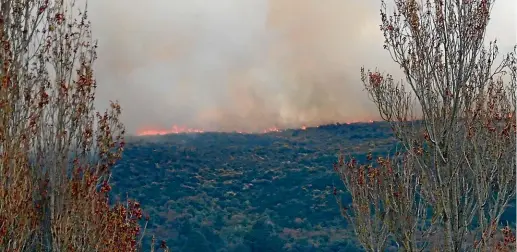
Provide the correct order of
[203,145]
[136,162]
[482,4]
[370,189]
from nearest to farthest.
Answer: [482,4]
[370,189]
[136,162]
[203,145]

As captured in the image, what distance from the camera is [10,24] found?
13.7m

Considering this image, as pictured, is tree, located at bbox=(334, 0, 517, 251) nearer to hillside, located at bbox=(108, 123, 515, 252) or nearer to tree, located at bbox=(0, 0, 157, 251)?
tree, located at bbox=(0, 0, 157, 251)

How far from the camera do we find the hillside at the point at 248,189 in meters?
122

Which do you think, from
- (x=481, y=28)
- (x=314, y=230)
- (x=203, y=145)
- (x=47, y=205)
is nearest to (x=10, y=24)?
(x=47, y=205)

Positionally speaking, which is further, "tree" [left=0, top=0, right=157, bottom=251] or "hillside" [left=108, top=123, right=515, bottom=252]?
"hillside" [left=108, top=123, right=515, bottom=252]

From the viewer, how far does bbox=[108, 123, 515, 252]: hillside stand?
121812mm

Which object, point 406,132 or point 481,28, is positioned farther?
point 406,132

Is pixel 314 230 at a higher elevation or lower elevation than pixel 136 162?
lower

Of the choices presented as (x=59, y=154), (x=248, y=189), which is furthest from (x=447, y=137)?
(x=248, y=189)

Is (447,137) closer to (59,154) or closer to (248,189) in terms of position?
(59,154)

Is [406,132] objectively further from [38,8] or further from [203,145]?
[203,145]

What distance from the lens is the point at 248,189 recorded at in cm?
14025

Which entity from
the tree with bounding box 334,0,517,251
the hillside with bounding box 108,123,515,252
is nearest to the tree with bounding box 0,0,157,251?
the tree with bounding box 334,0,517,251

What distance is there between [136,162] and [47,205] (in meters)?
131
